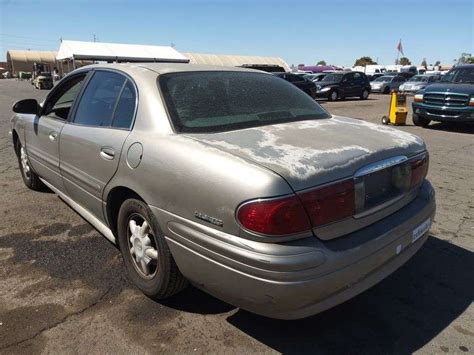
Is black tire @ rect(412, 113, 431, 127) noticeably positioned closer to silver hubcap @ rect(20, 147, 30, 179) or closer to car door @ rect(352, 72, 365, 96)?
silver hubcap @ rect(20, 147, 30, 179)

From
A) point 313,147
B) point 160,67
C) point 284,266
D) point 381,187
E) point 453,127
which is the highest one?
point 160,67

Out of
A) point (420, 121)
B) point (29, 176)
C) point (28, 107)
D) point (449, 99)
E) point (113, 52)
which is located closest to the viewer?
point (28, 107)

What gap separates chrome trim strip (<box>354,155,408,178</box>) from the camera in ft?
7.79

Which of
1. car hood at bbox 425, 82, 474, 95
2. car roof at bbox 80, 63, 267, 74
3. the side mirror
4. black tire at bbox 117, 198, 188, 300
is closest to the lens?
black tire at bbox 117, 198, 188, 300

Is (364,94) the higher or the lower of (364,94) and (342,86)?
the lower

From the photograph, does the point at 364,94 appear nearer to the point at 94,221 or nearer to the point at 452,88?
the point at 452,88

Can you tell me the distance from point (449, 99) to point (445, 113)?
1.18 feet

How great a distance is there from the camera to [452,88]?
1077 cm

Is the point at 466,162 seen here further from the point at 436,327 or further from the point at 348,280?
the point at 348,280

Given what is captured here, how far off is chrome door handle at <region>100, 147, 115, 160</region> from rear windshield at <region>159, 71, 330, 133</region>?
1.82 ft

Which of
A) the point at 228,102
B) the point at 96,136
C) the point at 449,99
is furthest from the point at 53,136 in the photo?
the point at 449,99

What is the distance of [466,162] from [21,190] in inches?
278

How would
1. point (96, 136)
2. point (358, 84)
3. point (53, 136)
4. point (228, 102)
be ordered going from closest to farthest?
point (228, 102) → point (96, 136) → point (53, 136) → point (358, 84)

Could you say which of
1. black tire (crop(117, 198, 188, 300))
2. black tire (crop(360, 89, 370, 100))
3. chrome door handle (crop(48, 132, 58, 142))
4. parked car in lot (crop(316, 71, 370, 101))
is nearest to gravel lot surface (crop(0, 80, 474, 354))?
black tire (crop(117, 198, 188, 300))
